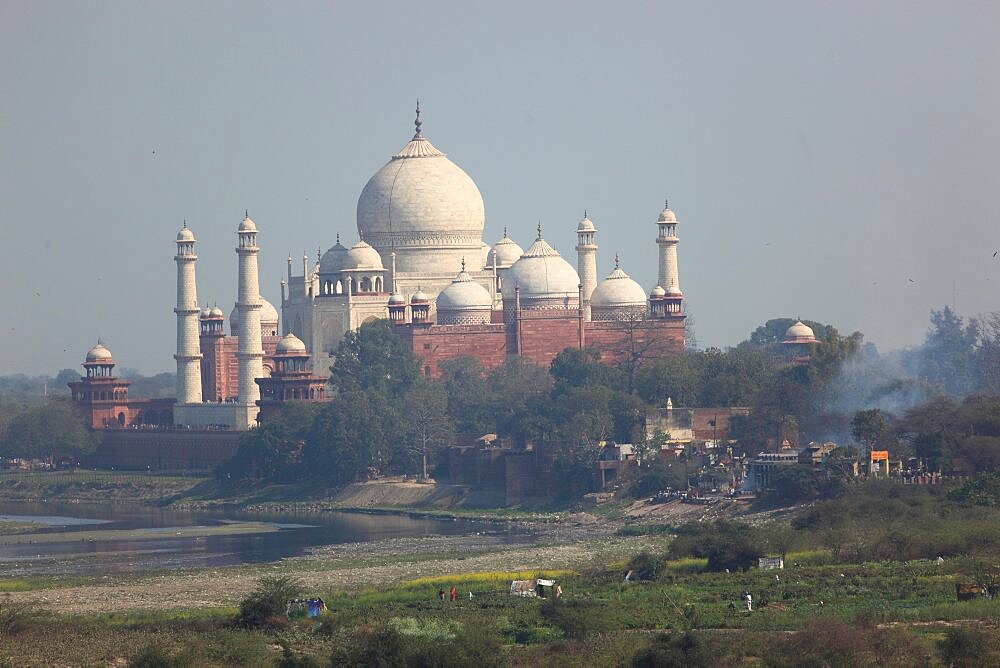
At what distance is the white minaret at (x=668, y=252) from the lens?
83.2m

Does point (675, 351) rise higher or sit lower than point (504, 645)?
higher

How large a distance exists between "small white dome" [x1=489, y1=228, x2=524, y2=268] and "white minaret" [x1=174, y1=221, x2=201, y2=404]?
36.0ft

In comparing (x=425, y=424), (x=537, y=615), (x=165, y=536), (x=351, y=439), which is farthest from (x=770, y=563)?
(x=425, y=424)

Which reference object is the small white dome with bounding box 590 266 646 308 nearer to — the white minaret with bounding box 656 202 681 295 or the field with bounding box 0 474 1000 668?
the white minaret with bounding box 656 202 681 295

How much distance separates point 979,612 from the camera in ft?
118

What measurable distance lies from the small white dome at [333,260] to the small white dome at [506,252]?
5654 millimetres

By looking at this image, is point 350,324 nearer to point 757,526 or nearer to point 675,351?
point 675,351

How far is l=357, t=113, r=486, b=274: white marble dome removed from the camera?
86.6m

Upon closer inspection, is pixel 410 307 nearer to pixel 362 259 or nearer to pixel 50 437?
pixel 362 259

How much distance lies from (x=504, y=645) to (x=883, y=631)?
18.3 feet

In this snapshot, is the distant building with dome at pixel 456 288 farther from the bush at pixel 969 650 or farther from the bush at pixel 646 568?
the bush at pixel 969 650

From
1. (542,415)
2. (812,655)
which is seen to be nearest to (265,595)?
(812,655)

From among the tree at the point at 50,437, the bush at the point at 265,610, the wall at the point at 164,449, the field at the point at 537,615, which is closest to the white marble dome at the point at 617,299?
the wall at the point at 164,449

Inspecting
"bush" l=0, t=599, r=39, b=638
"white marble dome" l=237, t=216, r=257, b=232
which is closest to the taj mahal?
"white marble dome" l=237, t=216, r=257, b=232
